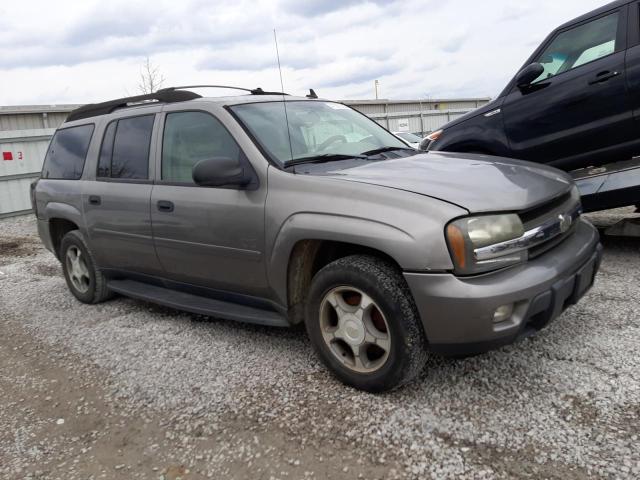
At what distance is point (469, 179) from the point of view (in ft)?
9.17

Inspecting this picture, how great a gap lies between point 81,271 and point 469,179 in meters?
3.67

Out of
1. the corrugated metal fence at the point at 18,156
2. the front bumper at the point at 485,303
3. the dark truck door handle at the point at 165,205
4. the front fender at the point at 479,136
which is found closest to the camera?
the front bumper at the point at 485,303

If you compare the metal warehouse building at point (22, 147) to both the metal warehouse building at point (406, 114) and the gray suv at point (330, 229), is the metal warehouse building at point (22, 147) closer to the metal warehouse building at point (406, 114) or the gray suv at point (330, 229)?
the gray suv at point (330, 229)

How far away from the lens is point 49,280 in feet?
19.7

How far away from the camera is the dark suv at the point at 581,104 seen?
4.35 m

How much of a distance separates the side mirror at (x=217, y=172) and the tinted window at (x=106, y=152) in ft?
5.29

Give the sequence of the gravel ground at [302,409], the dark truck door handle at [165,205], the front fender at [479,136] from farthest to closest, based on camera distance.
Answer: the front fender at [479,136], the dark truck door handle at [165,205], the gravel ground at [302,409]

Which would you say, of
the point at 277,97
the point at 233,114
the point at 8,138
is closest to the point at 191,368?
the point at 233,114

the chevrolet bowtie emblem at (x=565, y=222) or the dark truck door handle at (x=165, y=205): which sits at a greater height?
the dark truck door handle at (x=165, y=205)

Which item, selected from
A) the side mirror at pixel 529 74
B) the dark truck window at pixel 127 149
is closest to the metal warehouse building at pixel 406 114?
the side mirror at pixel 529 74

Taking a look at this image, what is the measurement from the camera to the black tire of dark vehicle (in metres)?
2.52

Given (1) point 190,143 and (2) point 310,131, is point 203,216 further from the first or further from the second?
(2) point 310,131

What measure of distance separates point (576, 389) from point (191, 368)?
2201 mm

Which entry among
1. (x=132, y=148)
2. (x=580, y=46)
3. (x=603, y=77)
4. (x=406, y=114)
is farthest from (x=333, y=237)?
(x=406, y=114)
